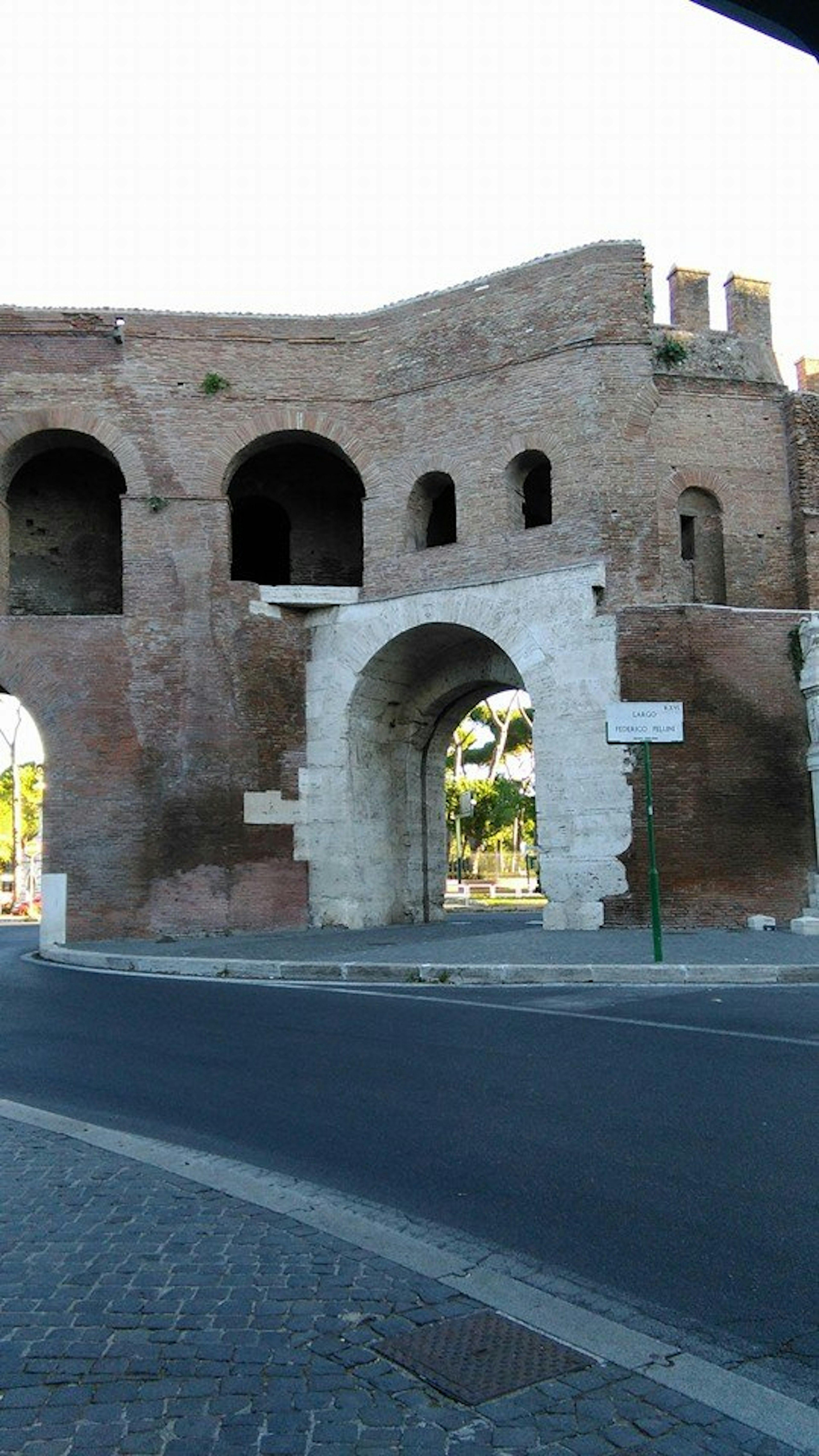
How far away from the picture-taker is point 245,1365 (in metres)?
3.21

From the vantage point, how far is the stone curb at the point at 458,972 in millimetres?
11844

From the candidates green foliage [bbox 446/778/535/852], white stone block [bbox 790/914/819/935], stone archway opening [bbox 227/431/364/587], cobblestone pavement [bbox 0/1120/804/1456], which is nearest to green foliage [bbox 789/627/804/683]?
white stone block [bbox 790/914/819/935]

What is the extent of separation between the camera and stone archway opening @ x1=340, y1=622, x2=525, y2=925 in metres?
20.2

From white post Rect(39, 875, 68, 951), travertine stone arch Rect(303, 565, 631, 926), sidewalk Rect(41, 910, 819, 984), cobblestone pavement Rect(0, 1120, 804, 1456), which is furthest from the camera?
white post Rect(39, 875, 68, 951)

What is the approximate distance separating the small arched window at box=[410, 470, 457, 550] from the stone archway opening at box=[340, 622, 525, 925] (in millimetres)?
1767

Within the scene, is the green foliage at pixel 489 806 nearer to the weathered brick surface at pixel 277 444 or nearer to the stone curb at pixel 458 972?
the weathered brick surface at pixel 277 444

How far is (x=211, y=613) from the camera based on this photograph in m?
19.8

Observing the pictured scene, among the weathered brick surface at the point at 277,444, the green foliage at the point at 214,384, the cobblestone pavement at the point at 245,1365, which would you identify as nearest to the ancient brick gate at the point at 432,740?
the weathered brick surface at the point at 277,444

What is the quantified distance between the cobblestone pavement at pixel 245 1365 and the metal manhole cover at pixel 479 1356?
48 millimetres

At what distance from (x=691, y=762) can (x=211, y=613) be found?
8.06 meters

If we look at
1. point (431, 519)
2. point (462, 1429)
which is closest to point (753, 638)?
point (431, 519)

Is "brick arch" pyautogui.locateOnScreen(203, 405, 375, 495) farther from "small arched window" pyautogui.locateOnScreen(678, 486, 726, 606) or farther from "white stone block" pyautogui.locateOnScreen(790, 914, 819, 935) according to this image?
"white stone block" pyautogui.locateOnScreen(790, 914, 819, 935)

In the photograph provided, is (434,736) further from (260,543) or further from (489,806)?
(489,806)

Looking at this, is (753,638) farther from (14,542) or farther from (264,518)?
(14,542)
